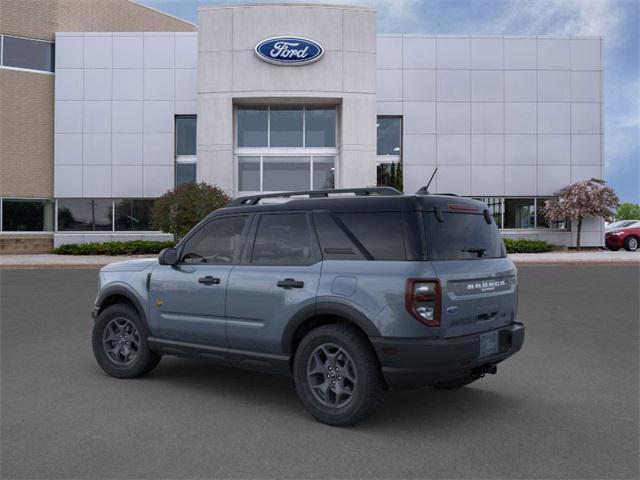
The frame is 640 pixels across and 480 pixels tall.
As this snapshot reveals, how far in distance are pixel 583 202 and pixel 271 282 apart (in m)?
26.3

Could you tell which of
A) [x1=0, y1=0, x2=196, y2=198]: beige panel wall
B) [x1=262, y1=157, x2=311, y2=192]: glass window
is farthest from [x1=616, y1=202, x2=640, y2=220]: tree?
[x1=0, y1=0, x2=196, y2=198]: beige panel wall

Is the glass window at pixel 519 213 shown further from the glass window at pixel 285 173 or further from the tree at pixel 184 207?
the tree at pixel 184 207

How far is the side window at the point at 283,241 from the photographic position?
5.05 m

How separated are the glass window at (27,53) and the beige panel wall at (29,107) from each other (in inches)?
13.0

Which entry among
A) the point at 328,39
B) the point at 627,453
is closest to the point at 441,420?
the point at 627,453

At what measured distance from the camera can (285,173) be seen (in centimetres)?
2809

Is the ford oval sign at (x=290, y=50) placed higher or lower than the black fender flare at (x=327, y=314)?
higher

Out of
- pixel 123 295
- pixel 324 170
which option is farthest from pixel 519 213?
pixel 123 295

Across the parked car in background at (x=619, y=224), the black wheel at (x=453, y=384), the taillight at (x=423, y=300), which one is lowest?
the black wheel at (x=453, y=384)

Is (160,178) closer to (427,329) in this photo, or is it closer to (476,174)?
(476,174)

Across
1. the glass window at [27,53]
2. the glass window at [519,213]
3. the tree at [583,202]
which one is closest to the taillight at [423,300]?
the tree at [583,202]

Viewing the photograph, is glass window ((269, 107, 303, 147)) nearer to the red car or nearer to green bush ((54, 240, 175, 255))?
green bush ((54, 240, 175, 255))

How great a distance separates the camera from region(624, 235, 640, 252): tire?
29891 millimetres

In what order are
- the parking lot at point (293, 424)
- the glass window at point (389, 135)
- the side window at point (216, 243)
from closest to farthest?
the parking lot at point (293, 424) < the side window at point (216, 243) < the glass window at point (389, 135)
